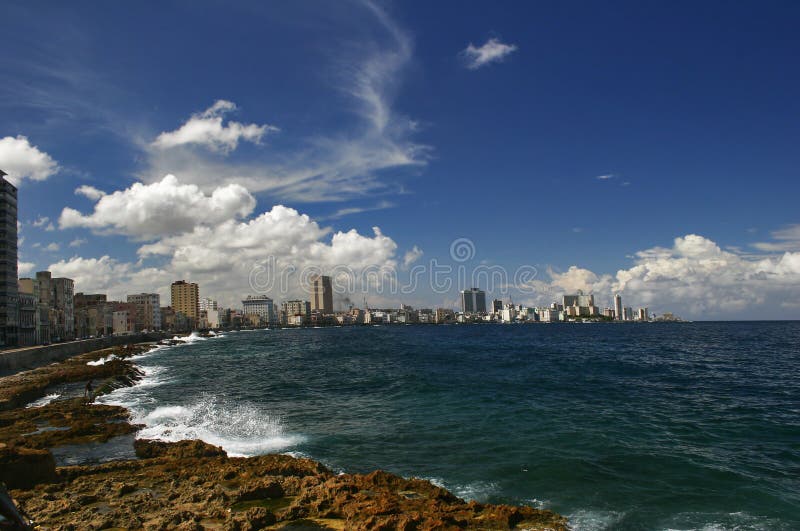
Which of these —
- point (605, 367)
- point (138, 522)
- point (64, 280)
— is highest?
point (64, 280)

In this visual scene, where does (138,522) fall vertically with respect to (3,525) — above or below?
below

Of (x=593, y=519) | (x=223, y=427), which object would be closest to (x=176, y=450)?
(x=223, y=427)

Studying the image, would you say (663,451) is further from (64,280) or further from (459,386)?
(64,280)

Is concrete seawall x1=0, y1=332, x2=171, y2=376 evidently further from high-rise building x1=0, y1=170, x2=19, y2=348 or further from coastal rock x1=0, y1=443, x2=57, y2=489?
coastal rock x1=0, y1=443, x2=57, y2=489

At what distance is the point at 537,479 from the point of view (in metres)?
15.6

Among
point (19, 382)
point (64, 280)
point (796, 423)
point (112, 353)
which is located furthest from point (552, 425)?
point (64, 280)

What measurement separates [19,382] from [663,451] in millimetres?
47537

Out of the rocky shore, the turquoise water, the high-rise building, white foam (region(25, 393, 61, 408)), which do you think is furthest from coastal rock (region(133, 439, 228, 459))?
the high-rise building

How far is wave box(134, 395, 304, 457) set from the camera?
816 inches

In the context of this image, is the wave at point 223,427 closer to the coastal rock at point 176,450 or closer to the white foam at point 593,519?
the coastal rock at point 176,450

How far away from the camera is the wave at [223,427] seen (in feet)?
68.0

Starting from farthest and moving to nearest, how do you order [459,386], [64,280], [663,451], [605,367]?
[64,280] < [605,367] < [459,386] < [663,451]

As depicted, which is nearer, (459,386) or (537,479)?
(537,479)

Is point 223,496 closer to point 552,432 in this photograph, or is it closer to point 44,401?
point 552,432
